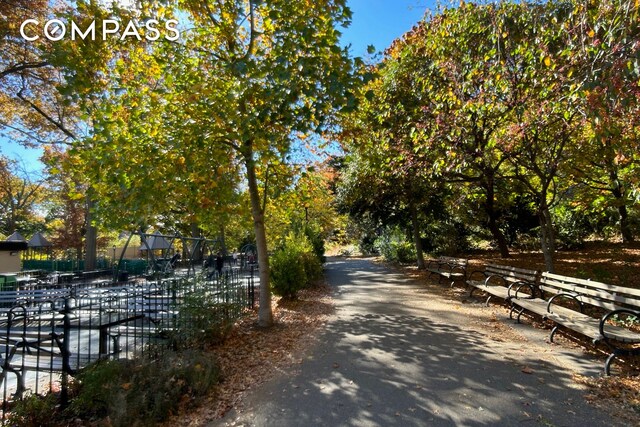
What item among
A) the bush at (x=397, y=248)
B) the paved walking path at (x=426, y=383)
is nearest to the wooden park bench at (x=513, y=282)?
the paved walking path at (x=426, y=383)

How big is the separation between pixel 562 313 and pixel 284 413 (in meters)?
4.47

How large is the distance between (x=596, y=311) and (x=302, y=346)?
5614 mm

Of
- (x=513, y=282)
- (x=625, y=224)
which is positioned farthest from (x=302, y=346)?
(x=625, y=224)

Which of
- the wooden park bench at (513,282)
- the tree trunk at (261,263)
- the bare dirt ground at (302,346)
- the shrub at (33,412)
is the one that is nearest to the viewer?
the shrub at (33,412)

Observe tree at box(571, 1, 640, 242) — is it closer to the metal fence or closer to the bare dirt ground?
the bare dirt ground

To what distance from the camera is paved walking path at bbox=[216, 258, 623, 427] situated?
3.51 m

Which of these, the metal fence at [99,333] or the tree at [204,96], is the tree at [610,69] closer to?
the tree at [204,96]

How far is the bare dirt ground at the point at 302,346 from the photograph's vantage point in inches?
149

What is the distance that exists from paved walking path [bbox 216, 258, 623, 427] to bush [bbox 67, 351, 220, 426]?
0.62m

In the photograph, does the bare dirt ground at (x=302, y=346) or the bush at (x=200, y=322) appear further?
the bush at (x=200, y=322)

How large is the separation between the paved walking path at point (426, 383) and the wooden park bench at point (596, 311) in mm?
382

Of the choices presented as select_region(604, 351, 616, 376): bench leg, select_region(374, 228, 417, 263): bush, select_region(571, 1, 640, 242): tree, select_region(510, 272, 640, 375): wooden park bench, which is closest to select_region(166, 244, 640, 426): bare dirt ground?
select_region(604, 351, 616, 376): bench leg

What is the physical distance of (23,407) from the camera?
3.62 metres

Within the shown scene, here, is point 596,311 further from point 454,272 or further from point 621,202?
point 621,202
